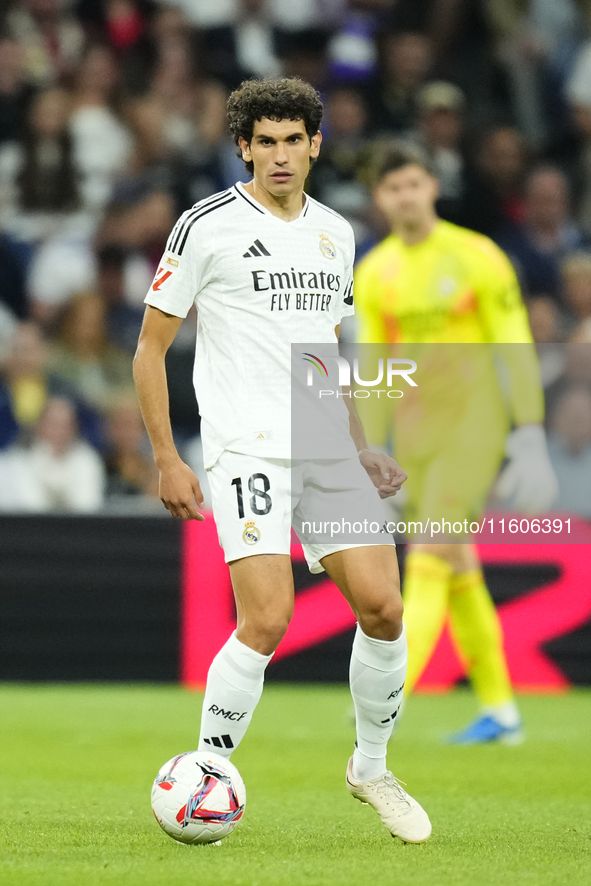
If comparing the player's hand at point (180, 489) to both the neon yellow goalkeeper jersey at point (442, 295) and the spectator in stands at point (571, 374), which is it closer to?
the neon yellow goalkeeper jersey at point (442, 295)

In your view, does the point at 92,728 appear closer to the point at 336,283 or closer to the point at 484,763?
the point at 484,763

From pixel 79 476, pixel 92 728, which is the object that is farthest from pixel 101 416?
pixel 92 728

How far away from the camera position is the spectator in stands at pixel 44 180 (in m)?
11.1

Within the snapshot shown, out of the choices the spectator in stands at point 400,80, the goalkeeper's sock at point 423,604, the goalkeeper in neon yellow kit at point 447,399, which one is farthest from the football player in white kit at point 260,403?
the spectator in stands at point 400,80

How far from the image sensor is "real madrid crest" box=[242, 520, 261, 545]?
3.86 meters

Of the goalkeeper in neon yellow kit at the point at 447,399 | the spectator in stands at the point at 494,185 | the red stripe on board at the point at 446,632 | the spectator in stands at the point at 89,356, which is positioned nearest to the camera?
the goalkeeper in neon yellow kit at the point at 447,399

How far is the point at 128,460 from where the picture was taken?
9.38 m

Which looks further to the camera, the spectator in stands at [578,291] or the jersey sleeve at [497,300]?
the spectator in stands at [578,291]

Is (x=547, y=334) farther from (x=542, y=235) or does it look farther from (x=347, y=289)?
(x=347, y=289)

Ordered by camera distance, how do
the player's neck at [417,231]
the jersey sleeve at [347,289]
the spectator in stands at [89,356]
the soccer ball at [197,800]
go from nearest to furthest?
the soccer ball at [197,800] → the jersey sleeve at [347,289] → the player's neck at [417,231] → the spectator in stands at [89,356]

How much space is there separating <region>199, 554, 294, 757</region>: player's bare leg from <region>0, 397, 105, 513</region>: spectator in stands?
206 inches

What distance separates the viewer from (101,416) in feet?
31.6

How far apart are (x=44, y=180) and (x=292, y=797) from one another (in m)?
7.32

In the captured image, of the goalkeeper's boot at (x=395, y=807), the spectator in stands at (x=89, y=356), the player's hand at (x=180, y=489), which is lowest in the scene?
the spectator in stands at (x=89, y=356)
